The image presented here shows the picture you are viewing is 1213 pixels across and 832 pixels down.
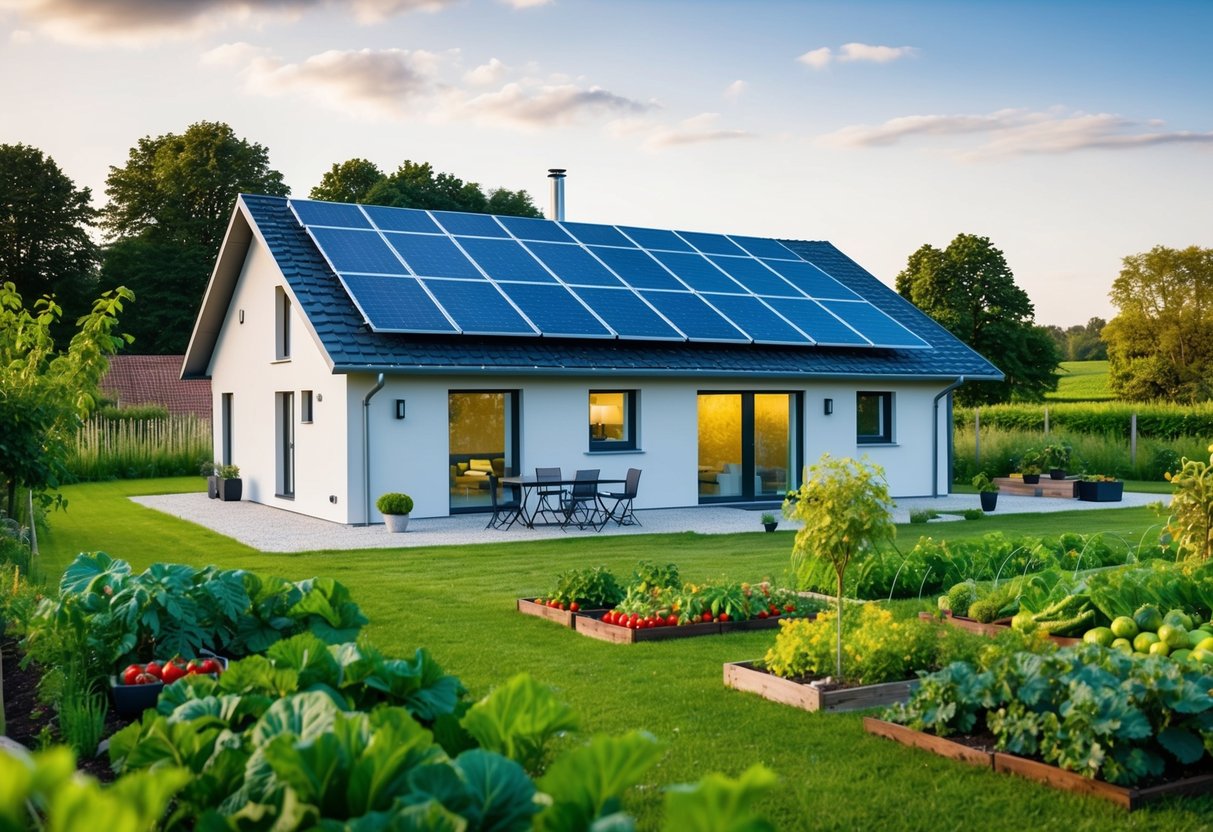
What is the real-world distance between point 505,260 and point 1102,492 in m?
12.5

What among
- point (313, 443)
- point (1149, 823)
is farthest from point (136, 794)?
A: point (313, 443)

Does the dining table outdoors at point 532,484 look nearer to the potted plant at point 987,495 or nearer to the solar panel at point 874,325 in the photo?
the solar panel at point 874,325

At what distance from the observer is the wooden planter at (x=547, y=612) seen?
9.22m

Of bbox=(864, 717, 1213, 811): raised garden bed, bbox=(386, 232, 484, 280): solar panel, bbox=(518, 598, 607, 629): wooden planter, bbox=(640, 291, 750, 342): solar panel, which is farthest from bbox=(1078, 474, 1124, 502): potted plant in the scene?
bbox=(864, 717, 1213, 811): raised garden bed

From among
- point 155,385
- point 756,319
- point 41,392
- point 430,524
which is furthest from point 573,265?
point 155,385

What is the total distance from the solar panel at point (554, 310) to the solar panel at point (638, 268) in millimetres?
2015

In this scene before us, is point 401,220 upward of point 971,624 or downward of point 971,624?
upward

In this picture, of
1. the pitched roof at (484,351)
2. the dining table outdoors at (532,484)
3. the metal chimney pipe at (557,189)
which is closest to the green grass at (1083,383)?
the pitched roof at (484,351)

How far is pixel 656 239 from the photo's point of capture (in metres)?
23.9

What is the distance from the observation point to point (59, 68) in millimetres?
19656

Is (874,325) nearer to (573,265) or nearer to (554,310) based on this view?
(573,265)

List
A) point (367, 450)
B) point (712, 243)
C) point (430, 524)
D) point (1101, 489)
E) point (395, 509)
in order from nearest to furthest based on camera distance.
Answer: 1. point (395, 509)
2. point (367, 450)
3. point (430, 524)
4. point (1101, 489)
5. point (712, 243)

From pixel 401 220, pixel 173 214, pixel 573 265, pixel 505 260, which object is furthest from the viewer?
pixel 173 214

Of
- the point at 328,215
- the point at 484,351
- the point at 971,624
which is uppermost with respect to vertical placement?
the point at 328,215
